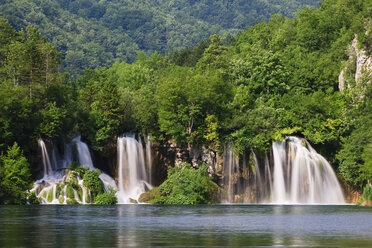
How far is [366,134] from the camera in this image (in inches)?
3322

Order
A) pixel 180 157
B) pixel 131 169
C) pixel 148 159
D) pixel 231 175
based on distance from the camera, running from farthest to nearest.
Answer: pixel 180 157 → pixel 148 159 → pixel 231 175 → pixel 131 169

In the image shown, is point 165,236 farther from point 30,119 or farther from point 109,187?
point 30,119

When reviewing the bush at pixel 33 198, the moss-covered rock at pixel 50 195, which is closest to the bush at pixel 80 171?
the moss-covered rock at pixel 50 195

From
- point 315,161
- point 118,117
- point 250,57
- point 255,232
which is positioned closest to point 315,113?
point 315,161

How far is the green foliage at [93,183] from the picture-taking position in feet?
251

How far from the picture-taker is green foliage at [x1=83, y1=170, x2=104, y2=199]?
76562 millimetres

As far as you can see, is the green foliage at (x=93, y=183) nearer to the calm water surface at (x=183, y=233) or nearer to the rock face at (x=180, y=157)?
the rock face at (x=180, y=157)

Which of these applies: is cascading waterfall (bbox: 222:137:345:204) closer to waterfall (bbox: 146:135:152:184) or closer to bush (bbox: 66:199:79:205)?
waterfall (bbox: 146:135:152:184)

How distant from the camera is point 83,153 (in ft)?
280

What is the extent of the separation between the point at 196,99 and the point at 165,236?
57.0m

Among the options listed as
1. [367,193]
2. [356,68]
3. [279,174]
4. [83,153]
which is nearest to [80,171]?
[83,153]

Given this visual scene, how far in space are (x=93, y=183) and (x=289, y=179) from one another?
29.6 metres

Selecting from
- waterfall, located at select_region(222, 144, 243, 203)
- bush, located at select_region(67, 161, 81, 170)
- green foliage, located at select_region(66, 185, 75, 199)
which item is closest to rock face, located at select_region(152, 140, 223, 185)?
waterfall, located at select_region(222, 144, 243, 203)

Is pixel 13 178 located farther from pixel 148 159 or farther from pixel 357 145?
pixel 357 145
